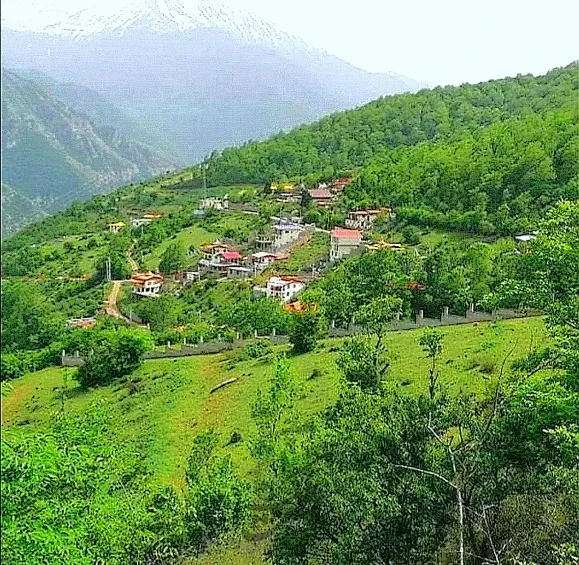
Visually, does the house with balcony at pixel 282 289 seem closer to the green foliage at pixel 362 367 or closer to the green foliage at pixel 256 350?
the green foliage at pixel 256 350

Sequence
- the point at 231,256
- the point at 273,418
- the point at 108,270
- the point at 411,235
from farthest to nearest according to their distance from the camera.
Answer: the point at 108,270
the point at 231,256
the point at 411,235
the point at 273,418

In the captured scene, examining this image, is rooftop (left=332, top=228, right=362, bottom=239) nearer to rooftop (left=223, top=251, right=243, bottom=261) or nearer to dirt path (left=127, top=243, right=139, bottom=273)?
rooftop (left=223, top=251, right=243, bottom=261)

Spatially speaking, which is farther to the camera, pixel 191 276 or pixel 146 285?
pixel 191 276

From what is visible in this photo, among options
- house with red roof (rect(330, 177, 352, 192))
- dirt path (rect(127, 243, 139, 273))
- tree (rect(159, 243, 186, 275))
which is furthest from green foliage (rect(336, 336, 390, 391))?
house with red roof (rect(330, 177, 352, 192))

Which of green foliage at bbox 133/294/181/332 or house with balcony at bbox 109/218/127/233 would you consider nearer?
green foliage at bbox 133/294/181/332

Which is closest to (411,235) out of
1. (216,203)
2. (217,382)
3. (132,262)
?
(132,262)

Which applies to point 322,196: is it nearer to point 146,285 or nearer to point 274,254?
point 274,254

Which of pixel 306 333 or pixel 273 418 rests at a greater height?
pixel 273 418

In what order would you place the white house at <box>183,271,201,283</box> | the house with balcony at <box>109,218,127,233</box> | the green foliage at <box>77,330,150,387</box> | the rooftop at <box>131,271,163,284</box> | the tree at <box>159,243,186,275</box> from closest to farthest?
the green foliage at <box>77,330,150,387</box>, the rooftop at <box>131,271,163,284</box>, the white house at <box>183,271,201,283</box>, the tree at <box>159,243,186,275</box>, the house with balcony at <box>109,218,127,233</box>
